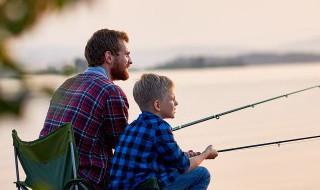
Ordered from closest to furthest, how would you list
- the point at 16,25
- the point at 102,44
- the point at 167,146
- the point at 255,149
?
the point at 16,25
the point at 167,146
the point at 102,44
the point at 255,149

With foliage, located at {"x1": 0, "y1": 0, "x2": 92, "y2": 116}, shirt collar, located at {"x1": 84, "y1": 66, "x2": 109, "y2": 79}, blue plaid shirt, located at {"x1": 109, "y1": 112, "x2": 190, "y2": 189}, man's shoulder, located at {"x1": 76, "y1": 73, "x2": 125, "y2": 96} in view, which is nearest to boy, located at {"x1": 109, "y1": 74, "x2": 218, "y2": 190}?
blue plaid shirt, located at {"x1": 109, "y1": 112, "x2": 190, "y2": 189}

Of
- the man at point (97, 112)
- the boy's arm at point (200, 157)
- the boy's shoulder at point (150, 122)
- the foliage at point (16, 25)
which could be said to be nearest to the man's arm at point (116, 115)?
the man at point (97, 112)

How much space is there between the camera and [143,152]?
2.69 metres

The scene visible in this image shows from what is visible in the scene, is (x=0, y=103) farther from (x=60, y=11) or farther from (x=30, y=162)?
(x=30, y=162)

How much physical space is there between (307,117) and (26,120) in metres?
11.9

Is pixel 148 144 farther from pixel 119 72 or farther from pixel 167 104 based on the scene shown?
pixel 119 72

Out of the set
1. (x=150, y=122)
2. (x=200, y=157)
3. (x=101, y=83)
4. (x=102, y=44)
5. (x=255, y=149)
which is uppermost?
(x=102, y=44)

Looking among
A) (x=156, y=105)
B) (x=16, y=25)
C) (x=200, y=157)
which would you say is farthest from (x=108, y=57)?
(x=16, y=25)

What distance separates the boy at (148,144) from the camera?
2.68m

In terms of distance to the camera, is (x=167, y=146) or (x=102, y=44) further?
(x=102, y=44)

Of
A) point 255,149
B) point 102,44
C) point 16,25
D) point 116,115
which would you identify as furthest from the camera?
point 255,149

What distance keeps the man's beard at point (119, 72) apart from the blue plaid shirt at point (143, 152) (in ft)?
0.92

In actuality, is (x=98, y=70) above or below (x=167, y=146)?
above

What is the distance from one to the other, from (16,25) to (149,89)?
6.66 ft
